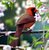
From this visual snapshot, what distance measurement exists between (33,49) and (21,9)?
424 millimetres

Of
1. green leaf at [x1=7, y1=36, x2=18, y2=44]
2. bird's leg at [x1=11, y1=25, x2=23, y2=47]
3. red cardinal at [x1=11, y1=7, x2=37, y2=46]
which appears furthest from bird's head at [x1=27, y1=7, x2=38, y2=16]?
green leaf at [x1=7, y1=36, x2=18, y2=44]

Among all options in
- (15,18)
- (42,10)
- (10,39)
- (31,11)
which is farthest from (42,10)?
(10,39)

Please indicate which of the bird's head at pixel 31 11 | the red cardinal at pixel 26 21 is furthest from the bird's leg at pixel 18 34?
the bird's head at pixel 31 11

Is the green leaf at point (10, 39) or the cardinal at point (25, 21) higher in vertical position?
the cardinal at point (25, 21)

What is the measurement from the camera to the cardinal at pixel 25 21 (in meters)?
1.85

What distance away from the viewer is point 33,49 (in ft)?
6.21

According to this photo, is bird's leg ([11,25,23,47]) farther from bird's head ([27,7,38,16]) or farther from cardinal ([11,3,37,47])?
bird's head ([27,7,38,16])

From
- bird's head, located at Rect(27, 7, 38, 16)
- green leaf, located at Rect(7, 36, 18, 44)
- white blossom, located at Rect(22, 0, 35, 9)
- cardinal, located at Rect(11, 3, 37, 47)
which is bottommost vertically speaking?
green leaf, located at Rect(7, 36, 18, 44)

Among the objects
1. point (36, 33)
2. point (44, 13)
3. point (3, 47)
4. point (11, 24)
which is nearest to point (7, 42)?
point (3, 47)

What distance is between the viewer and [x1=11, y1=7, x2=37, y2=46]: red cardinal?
1851 millimetres

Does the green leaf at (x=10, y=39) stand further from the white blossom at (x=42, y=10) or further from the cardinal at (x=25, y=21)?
the white blossom at (x=42, y=10)

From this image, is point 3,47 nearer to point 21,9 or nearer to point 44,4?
point 21,9

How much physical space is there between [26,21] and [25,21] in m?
0.01

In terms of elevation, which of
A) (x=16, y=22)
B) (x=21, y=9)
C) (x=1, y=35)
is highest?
(x=21, y=9)
